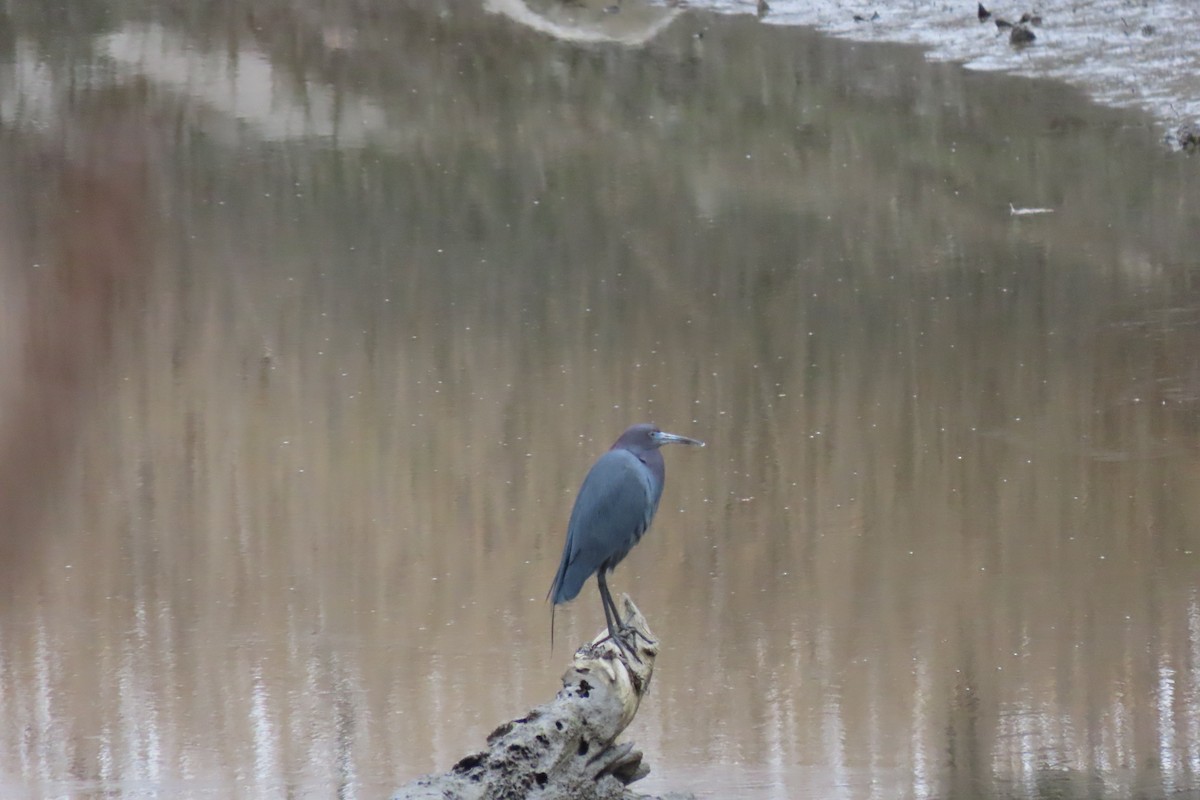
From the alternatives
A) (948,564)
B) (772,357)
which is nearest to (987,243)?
(772,357)

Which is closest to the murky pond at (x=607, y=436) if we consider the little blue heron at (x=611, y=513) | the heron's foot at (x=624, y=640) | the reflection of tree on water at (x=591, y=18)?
the heron's foot at (x=624, y=640)

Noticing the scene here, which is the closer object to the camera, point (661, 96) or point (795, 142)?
point (795, 142)

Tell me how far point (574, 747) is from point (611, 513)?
0.64 m

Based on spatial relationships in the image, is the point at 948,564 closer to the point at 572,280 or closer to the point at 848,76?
the point at 572,280

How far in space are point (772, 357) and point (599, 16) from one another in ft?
37.7

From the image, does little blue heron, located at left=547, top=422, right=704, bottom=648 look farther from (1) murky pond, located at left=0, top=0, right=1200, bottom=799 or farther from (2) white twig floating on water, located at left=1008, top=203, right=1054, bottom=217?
(2) white twig floating on water, located at left=1008, top=203, right=1054, bottom=217

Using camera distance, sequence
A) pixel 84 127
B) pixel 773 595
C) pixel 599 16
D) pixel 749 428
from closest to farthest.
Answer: pixel 773 595 → pixel 749 428 → pixel 84 127 → pixel 599 16

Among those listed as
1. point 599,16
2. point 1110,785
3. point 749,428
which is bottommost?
point 1110,785

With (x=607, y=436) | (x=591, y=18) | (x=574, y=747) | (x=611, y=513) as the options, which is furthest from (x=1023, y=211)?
(x=591, y=18)

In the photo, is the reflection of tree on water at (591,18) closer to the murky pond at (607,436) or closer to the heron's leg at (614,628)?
the murky pond at (607,436)

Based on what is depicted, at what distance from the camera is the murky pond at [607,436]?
5348mm

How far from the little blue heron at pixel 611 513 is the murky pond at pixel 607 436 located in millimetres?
1038

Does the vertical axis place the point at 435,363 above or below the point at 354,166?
below

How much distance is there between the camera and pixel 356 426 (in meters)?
7.80
